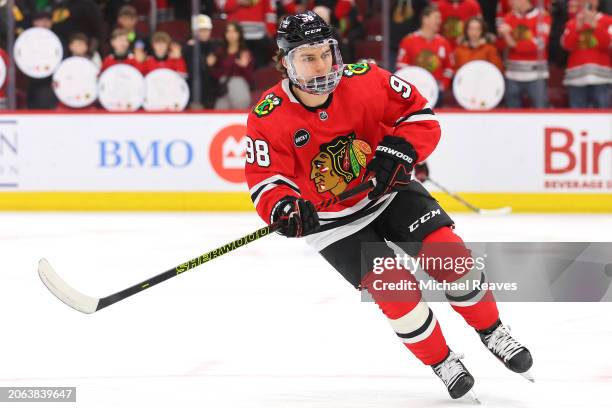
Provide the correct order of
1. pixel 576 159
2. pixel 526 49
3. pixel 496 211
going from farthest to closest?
pixel 526 49
pixel 576 159
pixel 496 211

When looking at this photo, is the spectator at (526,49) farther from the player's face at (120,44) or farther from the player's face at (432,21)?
the player's face at (120,44)

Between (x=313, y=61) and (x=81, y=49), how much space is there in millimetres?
5668

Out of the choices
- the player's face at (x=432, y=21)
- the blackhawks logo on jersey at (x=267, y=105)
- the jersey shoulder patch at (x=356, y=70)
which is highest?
the jersey shoulder patch at (x=356, y=70)

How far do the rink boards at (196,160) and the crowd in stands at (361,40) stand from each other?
0.64 feet

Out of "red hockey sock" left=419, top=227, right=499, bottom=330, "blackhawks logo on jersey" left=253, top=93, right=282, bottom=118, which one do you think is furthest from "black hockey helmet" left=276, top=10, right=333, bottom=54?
"red hockey sock" left=419, top=227, right=499, bottom=330

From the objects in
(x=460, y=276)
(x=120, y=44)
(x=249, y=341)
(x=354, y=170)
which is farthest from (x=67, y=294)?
(x=120, y=44)

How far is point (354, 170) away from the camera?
328cm

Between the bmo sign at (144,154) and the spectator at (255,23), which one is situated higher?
the spectator at (255,23)

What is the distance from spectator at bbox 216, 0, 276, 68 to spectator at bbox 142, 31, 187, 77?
1.56 ft

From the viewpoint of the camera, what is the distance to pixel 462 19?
8344mm

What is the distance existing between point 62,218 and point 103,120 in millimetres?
939

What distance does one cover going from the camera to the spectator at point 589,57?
8.15 m

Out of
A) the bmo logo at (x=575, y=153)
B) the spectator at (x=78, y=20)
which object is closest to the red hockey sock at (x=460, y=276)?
the bmo logo at (x=575, y=153)

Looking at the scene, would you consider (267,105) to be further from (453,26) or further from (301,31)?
(453,26)
